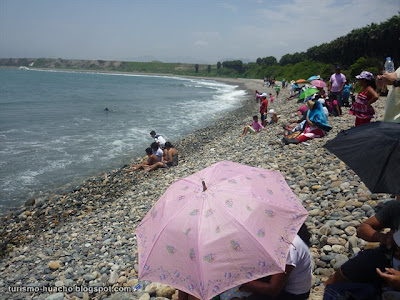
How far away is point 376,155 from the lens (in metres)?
2.61

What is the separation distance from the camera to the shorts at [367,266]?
2.80 m

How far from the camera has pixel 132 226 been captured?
279 inches

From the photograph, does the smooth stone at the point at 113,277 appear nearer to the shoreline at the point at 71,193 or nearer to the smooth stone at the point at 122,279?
the smooth stone at the point at 122,279

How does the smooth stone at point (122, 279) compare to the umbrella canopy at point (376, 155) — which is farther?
the smooth stone at point (122, 279)

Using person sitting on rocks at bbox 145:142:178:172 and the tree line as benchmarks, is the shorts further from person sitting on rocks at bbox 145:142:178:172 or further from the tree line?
the tree line

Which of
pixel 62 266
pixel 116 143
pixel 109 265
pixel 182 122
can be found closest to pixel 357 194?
pixel 109 265

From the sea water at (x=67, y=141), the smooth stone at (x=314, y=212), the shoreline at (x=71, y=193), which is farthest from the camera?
the sea water at (x=67, y=141)

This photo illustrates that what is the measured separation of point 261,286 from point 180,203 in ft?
3.66

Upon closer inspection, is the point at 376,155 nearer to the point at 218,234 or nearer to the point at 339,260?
the point at 218,234

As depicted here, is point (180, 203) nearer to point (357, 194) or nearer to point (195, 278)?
point (195, 278)

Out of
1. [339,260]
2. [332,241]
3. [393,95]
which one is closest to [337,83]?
[393,95]

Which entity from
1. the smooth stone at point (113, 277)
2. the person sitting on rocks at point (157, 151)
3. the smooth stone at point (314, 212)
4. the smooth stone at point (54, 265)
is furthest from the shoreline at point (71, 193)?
the smooth stone at point (314, 212)

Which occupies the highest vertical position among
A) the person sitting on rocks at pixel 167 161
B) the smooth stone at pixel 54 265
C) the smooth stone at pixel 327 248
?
the smooth stone at pixel 327 248

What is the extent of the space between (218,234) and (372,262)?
5.39 feet
